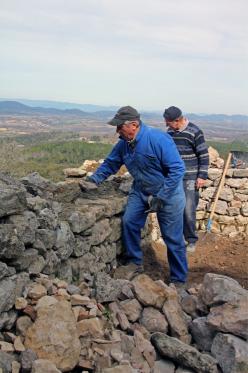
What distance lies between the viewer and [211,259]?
8500 millimetres

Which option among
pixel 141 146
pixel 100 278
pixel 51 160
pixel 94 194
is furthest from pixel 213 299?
pixel 51 160

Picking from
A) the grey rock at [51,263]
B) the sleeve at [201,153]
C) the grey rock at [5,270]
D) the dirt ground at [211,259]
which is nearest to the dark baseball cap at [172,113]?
the sleeve at [201,153]

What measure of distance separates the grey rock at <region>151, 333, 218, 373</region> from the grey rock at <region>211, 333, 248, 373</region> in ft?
0.31

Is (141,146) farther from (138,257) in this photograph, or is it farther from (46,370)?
(46,370)

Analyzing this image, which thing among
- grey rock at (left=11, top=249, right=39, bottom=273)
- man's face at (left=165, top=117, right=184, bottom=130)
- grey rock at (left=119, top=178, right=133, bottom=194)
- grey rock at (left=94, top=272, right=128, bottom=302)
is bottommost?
grey rock at (left=94, top=272, right=128, bottom=302)

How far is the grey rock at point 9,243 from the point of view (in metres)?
4.32

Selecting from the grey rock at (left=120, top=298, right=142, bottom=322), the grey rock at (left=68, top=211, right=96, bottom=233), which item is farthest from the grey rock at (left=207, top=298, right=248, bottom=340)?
the grey rock at (left=68, top=211, right=96, bottom=233)

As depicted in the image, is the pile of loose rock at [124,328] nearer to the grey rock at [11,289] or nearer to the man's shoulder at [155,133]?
the grey rock at [11,289]

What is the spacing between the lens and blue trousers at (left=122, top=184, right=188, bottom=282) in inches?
245

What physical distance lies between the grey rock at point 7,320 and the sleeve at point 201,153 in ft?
14.1

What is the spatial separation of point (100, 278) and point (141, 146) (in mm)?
1763

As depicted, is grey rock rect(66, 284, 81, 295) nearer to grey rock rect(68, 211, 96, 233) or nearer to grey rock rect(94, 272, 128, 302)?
grey rock rect(94, 272, 128, 302)

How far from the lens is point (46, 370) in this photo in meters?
3.69

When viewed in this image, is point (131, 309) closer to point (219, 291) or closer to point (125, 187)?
point (219, 291)
